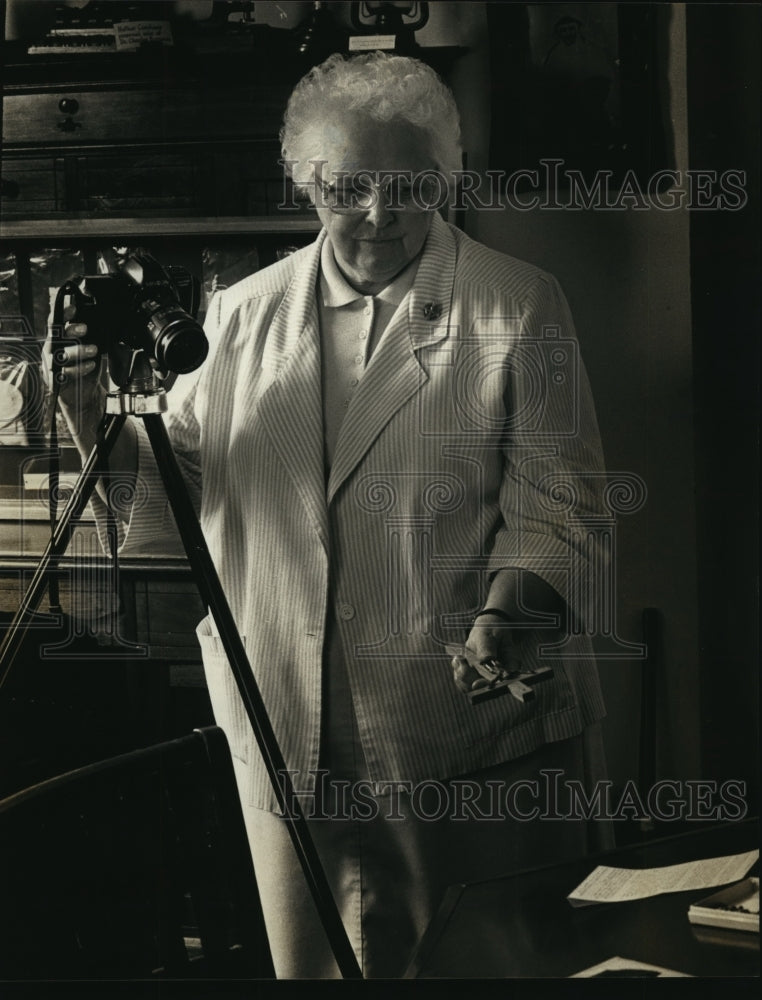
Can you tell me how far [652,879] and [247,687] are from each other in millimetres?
724

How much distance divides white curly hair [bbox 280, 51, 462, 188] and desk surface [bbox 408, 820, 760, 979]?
3.76 feet

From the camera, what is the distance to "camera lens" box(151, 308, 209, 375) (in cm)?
206

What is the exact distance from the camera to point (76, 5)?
2119 mm

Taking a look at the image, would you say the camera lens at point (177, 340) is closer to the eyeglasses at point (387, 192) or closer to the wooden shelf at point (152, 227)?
the wooden shelf at point (152, 227)

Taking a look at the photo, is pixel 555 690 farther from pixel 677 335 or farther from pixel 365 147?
pixel 365 147

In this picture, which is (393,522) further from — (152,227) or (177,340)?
(152,227)

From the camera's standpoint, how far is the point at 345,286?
2.07 metres

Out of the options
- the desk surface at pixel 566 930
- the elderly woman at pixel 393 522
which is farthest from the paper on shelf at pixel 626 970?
the elderly woman at pixel 393 522

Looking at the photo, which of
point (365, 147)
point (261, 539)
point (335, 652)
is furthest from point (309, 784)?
point (365, 147)

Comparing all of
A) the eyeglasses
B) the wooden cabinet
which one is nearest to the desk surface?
the wooden cabinet

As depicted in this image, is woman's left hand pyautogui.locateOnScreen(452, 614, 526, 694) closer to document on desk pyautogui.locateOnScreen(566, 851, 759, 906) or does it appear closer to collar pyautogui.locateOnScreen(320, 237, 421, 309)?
document on desk pyautogui.locateOnScreen(566, 851, 759, 906)

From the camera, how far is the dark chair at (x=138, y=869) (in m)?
1.69

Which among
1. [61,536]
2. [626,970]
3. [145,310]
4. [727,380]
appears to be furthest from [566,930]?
[145,310]

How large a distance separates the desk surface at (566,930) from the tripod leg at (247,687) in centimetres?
21
